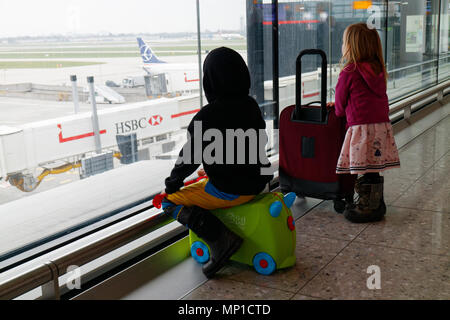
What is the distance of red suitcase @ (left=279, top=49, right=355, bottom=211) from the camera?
12.1 ft

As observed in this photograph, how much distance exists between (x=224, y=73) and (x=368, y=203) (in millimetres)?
1593

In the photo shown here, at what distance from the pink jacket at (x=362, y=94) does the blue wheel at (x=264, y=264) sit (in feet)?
3.99

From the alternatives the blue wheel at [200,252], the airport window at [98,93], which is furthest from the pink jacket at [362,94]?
the blue wheel at [200,252]

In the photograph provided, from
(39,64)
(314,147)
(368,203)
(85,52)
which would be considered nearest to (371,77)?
(314,147)

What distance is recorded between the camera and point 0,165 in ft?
7.89

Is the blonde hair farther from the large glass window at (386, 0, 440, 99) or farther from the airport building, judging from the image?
the large glass window at (386, 0, 440, 99)

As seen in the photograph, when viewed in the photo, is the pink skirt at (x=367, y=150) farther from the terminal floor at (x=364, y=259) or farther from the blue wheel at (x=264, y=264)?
the blue wheel at (x=264, y=264)

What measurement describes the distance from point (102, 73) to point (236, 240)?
3.87ft

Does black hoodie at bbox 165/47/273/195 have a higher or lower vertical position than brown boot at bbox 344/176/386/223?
higher

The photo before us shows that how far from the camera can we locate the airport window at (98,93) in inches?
98.0

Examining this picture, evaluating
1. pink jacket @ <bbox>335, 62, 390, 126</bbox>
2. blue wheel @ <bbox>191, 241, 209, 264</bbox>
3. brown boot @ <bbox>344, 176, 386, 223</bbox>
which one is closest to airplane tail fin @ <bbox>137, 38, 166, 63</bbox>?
blue wheel @ <bbox>191, 241, 209, 264</bbox>
